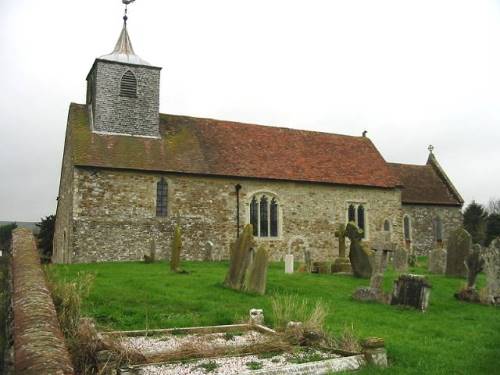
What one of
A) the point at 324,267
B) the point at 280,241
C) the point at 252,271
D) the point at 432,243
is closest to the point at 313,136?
the point at 280,241

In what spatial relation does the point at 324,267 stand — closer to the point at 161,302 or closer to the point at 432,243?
the point at 161,302

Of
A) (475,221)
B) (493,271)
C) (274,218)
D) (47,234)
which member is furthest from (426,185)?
(47,234)

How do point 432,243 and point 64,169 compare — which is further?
point 432,243

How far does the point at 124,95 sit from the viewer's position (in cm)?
2367

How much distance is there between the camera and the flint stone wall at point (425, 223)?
3028 cm

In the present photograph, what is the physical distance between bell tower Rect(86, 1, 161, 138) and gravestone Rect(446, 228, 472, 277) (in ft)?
45.8

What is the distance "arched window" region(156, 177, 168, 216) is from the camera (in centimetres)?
2177

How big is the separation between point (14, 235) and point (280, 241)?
15.8m

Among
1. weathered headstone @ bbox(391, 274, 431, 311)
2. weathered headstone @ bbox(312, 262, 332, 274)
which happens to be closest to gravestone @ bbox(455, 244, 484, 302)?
weathered headstone @ bbox(391, 274, 431, 311)

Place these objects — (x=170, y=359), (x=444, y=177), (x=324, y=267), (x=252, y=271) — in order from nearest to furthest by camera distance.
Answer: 1. (x=170, y=359)
2. (x=252, y=271)
3. (x=324, y=267)
4. (x=444, y=177)

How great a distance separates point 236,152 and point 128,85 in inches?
239

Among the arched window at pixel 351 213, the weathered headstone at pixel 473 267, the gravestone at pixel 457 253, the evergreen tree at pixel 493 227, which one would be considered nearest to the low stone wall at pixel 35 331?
the weathered headstone at pixel 473 267

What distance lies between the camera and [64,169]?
24.6m

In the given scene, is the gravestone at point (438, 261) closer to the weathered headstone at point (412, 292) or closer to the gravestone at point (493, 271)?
the gravestone at point (493, 271)
